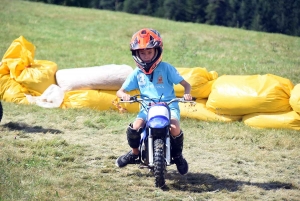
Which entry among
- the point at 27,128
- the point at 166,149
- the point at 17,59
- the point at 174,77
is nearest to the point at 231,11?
the point at 17,59

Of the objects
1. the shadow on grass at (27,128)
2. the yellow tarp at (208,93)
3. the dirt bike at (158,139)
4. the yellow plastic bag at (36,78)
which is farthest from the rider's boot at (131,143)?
the yellow plastic bag at (36,78)

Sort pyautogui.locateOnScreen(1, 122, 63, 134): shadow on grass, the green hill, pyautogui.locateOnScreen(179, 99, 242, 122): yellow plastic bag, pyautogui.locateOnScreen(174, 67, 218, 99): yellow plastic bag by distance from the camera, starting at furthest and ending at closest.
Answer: the green hill, pyautogui.locateOnScreen(174, 67, 218, 99): yellow plastic bag, pyautogui.locateOnScreen(179, 99, 242, 122): yellow plastic bag, pyautogui.locateOnScreen(1, 122, 63, 134): shadow on grass

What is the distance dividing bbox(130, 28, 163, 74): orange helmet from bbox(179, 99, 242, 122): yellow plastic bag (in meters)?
2.98

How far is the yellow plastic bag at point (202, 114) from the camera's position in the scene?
8.07 metres

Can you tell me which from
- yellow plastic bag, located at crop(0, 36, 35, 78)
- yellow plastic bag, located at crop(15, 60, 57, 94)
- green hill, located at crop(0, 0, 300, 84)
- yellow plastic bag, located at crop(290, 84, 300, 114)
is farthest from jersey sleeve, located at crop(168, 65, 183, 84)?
green hill, located at crop(0, 0, 300, 84)

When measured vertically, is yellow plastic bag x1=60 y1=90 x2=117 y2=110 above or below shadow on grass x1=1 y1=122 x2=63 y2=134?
above

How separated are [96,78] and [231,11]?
18.1 meters

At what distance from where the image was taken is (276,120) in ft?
25.2

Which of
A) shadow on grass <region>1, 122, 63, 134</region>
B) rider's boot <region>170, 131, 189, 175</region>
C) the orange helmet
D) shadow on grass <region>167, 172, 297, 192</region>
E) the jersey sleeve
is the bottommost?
shadow on grass <region>1, 122, 63, 134</region>

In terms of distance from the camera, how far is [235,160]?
6.25m

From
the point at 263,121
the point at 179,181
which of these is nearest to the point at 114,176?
the point at 179,181

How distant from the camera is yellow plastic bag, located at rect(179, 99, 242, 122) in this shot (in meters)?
8.07

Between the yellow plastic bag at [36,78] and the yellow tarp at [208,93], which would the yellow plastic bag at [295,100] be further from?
the yellow plastic bag at [36,78]

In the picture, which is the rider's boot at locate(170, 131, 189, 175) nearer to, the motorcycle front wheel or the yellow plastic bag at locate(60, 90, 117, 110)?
the motorcycle front wheel
